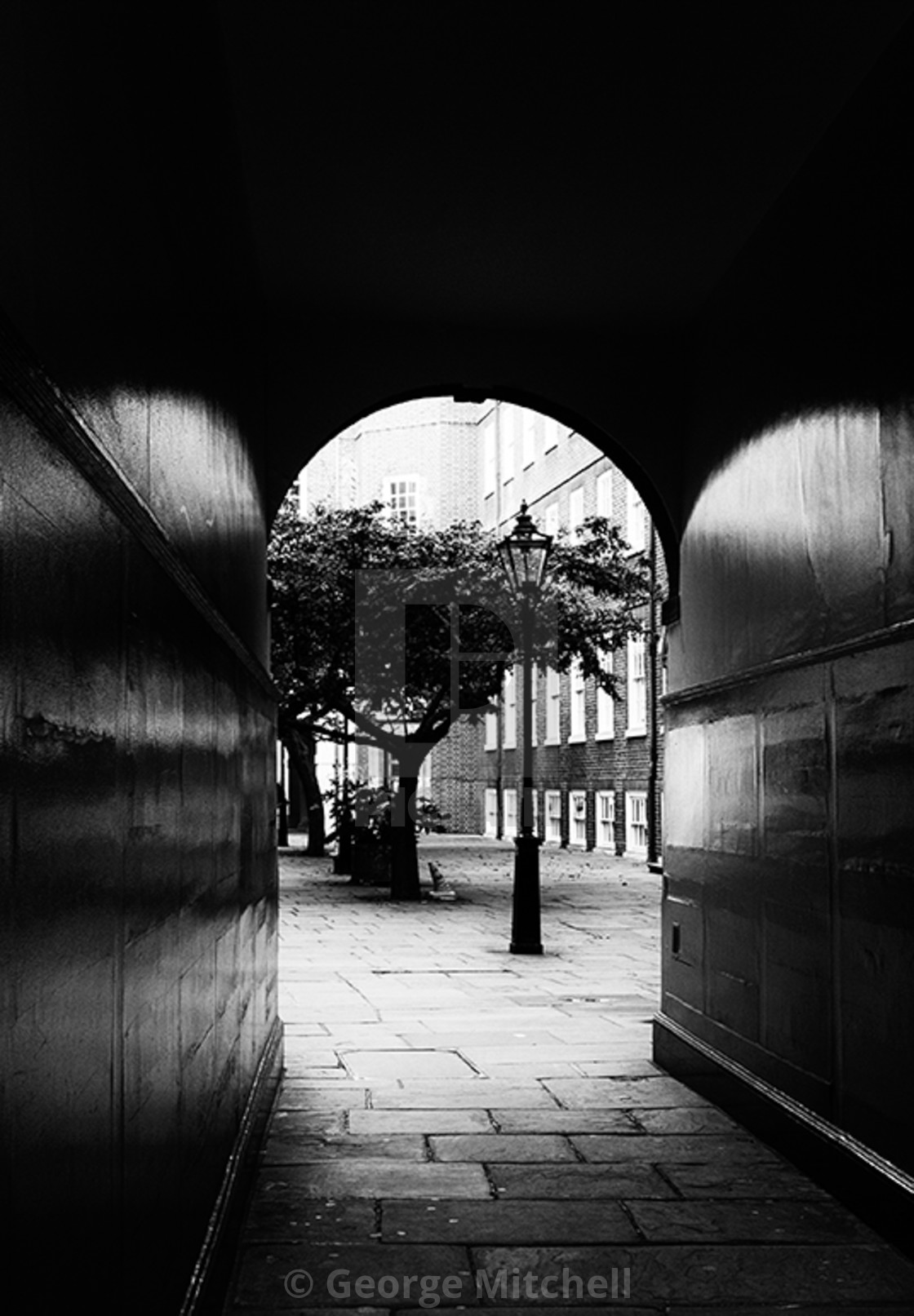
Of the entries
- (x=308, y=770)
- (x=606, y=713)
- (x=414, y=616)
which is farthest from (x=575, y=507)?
(x=414, y=616)

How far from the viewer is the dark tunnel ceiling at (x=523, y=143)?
531 centimetres

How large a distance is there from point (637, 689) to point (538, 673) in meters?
1.86

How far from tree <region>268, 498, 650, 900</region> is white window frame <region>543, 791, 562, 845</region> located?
1238 cm

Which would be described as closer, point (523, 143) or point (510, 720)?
point (523, 143)

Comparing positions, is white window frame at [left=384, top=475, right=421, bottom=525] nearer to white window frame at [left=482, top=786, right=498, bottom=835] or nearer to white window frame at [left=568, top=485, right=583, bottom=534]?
white window frame at [left=482, top=786, right=498, bottom=835]

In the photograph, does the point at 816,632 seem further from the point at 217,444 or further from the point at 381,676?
the point at 381,676

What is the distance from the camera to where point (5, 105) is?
1798 mm

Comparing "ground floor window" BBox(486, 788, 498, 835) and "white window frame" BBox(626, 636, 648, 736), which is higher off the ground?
"white window frame" BBox(626, 636, 648, 736)

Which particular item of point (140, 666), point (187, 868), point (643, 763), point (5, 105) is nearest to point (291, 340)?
point (187, 868)

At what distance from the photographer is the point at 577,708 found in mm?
32844

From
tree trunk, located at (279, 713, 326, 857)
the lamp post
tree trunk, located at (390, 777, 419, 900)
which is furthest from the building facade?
the lamp post

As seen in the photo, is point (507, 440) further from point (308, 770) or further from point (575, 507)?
point (308, 770)

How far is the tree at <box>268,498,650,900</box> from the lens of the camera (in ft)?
67.5

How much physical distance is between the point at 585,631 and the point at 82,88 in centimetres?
1882
